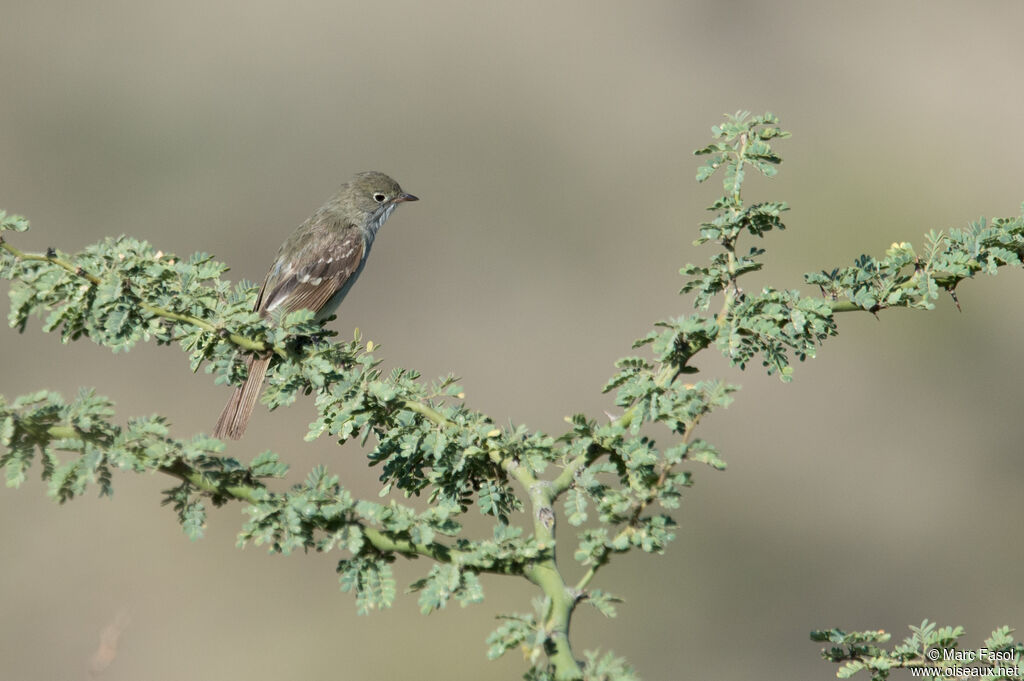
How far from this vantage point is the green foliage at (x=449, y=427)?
278 cm

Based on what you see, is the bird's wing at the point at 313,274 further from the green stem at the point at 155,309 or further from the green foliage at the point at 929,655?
the green foliage at the point at 929,655

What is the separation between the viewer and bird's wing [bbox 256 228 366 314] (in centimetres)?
821

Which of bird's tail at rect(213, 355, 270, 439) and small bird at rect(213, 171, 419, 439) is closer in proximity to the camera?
bird's tail at rect(213, 355, 270, 439)

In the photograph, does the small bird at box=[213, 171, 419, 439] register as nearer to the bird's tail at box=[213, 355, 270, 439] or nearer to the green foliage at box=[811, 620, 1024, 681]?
the bird's tail at box=[213, 355, 270, 439]

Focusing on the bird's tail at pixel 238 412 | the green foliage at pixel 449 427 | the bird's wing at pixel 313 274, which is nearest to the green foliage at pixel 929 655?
the green foliage at pixel 449 427

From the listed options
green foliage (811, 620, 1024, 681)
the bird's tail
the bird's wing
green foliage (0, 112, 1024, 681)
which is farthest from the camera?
the bird's wing

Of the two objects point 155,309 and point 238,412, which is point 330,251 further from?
point 155,309

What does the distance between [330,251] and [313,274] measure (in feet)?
1.23

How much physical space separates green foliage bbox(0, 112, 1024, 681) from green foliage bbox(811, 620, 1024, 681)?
18 millimetres

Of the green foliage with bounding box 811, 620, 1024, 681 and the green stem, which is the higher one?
the green stem

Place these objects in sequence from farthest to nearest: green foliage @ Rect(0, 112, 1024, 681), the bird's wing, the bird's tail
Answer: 1. the bird's wing
2. the bird's tail
3. green foliage @ Rect(0, 112, 1024, 681)

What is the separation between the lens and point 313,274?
329 inches

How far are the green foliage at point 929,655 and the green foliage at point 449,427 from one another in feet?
0.06

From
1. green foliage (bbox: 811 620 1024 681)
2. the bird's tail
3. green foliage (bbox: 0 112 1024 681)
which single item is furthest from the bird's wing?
green foliage (bbox: 811 620 1024 681)
